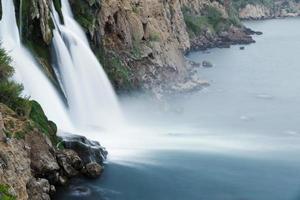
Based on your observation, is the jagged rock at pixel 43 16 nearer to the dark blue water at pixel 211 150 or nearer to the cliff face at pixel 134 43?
the dark blue water at pixel 211 150

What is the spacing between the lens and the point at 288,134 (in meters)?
36.8

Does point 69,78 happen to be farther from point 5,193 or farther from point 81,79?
point 5,193

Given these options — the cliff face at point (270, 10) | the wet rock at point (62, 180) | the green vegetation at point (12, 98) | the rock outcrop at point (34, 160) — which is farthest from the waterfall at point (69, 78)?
the cliff face at point (270, 10)

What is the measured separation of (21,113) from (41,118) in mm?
1490

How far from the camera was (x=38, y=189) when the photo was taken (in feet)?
67.6

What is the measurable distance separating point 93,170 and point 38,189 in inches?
168

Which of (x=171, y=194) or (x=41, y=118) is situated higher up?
(x=41, y=118)

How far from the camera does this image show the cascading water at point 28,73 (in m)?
28.7

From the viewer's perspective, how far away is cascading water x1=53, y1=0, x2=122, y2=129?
33812 millimetres

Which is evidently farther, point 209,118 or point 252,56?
point 252,56

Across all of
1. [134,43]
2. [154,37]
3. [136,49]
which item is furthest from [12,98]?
[154,37]

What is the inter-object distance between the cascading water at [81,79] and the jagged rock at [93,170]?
24.7 ft

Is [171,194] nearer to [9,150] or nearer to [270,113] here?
[9,150]

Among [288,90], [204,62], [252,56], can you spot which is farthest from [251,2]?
[288,90]
